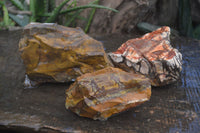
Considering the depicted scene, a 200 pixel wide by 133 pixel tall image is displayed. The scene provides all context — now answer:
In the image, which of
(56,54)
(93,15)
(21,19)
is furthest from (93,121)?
(21,19)

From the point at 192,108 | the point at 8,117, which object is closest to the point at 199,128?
the point at 192,108

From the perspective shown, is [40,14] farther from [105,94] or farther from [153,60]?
[105,94]

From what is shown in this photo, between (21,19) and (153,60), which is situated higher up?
(153,60)

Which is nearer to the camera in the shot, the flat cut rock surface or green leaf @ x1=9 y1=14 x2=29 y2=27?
the flat cut rock surface

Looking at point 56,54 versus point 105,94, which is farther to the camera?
point 56,54

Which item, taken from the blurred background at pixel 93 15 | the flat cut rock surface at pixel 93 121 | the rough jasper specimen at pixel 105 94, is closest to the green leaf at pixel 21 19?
the blurred background at pixel 93 15

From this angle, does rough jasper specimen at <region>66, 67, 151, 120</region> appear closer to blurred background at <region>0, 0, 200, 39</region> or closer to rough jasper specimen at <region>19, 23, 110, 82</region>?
rough jasper specimen at <region>19, 23, 110, 82</region>

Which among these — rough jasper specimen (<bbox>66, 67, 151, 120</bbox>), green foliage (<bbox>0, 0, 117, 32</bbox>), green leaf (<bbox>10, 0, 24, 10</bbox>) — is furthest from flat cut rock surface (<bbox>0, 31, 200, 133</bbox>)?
green leaf (<bbox>10, 0, 24, 10</bbox>)
